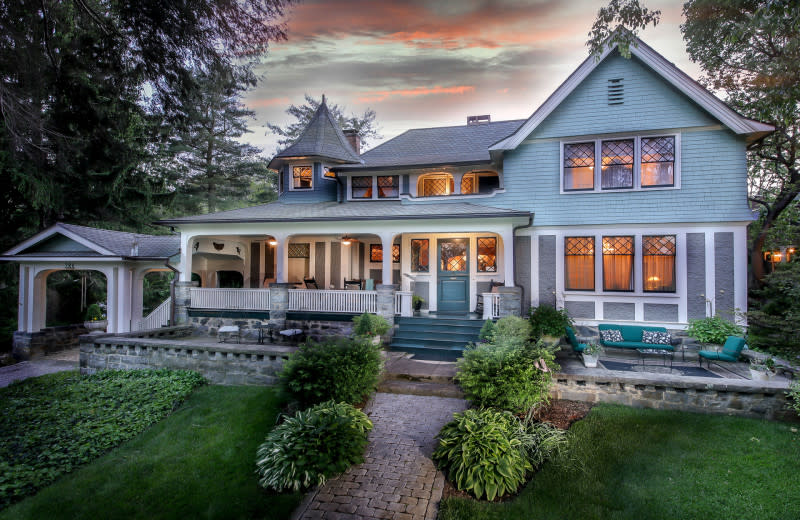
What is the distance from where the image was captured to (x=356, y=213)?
11.7 meters

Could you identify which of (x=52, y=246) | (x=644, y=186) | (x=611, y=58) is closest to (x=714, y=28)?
(x=611, y=58)

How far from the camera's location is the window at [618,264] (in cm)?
1037

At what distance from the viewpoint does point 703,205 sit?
9914 mm

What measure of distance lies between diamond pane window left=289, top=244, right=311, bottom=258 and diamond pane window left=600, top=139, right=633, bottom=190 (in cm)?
1014

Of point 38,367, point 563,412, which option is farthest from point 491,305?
point 38,367

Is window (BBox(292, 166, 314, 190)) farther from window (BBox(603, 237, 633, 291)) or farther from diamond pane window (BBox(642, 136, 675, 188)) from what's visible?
diamond pane window (BBox(642, 136, 675, 188))

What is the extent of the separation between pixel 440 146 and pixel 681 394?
36.8 feet

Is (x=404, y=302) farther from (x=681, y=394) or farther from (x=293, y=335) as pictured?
(x=681, y=394)

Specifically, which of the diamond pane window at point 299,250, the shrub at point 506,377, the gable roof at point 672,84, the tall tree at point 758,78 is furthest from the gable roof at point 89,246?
the tall tree at point 758,78

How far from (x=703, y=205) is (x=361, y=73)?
11113 millimetres

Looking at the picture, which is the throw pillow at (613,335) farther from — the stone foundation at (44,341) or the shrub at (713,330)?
the stone foundation at (44,341)

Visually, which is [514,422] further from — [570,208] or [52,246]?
[52,246]

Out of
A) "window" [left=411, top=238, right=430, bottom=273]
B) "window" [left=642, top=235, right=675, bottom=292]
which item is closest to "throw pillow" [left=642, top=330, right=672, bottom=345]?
"window" [left=642, top=235, right=675, bottom=292]

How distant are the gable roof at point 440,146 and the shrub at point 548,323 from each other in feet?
19.0
